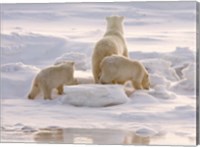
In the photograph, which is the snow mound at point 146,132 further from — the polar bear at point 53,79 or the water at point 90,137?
the polar bear at point 53,79

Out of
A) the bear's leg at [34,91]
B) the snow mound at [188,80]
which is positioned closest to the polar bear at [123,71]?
the snow mound at [188,80]

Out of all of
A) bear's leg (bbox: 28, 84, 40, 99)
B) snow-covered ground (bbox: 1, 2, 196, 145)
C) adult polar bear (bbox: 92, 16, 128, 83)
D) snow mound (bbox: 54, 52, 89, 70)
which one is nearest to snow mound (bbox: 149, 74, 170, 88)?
snow-covered ground (bbox: 1, 2, 196, 145)

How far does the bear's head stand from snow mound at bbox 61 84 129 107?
0.63ft

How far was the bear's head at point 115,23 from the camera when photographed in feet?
7.75

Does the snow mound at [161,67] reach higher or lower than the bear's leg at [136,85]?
higher

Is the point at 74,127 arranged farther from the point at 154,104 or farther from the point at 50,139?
the point at 154,104

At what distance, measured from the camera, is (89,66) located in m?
2.38

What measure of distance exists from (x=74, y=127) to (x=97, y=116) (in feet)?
0.29

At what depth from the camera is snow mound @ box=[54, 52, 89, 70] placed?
7.82 ft

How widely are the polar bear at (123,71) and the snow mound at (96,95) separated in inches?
1.2

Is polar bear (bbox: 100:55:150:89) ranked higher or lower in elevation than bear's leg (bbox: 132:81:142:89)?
higher

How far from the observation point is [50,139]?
239 centimetres

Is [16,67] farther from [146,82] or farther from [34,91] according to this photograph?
Result: [146,82]

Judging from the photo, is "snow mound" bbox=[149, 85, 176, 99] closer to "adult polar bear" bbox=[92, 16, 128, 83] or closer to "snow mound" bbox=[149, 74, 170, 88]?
"snow mound" bbox=[149, 74, 170, 88]
